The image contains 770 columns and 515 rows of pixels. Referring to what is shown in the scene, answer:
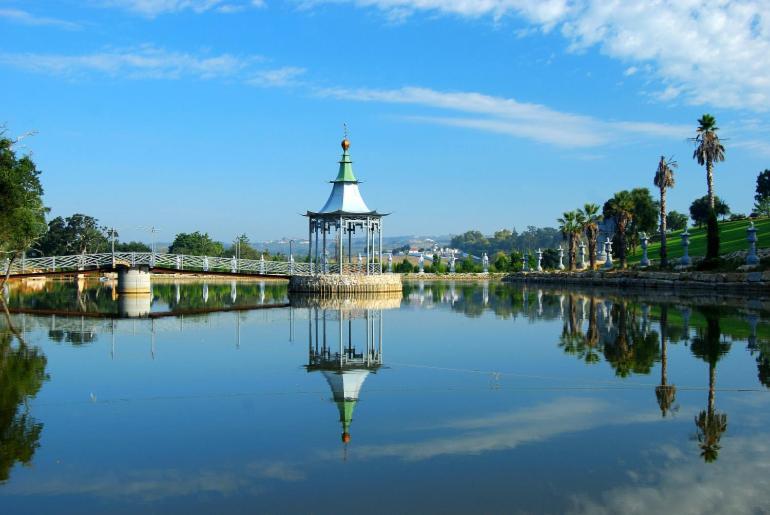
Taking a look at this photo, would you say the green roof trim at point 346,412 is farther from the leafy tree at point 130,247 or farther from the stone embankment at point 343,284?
the leafy tree at point 130,247

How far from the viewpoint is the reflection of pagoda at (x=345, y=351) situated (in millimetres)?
13325

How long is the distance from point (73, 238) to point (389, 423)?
319 feet

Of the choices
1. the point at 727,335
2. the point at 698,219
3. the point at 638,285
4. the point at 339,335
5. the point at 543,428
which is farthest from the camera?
the point at 698,219

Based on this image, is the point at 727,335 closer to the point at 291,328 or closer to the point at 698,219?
the point at 291,328

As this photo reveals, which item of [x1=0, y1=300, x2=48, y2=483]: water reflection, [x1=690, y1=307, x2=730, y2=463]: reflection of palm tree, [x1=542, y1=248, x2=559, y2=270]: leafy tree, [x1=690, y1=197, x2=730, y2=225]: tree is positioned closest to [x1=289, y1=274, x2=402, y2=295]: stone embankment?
[x1=690, y1=307, x2=730, y2=463]: reflection of palm tree

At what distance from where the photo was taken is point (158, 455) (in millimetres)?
9359

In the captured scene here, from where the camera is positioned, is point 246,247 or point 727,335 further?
point 246,247

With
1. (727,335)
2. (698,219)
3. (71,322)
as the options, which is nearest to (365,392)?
(727,335)

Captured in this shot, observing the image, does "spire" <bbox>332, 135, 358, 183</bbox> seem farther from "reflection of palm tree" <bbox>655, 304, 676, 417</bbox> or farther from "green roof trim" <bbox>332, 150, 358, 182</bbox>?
"reflection of palm tree" <bbox>655, 304, 676, 417</bbox>

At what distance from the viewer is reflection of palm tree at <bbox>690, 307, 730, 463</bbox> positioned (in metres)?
9.55

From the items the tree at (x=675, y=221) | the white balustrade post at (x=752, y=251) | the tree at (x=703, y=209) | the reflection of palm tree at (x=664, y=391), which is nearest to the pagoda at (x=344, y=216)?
the white balustrade post at (x=752, y=251)

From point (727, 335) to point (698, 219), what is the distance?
264 feet

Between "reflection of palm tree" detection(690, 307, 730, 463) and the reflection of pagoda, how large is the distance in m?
4.45

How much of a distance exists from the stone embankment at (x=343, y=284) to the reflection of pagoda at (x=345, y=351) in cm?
1391
